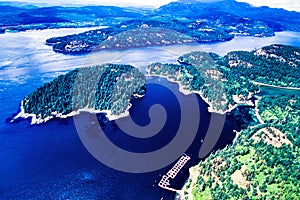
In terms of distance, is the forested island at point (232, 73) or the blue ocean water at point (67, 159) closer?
the blue ocean water at point (67, 159)

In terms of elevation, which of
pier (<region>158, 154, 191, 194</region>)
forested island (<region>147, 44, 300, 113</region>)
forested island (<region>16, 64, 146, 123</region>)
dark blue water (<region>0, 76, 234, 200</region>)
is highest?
forested island (<region>147, 44, 300, 113</region>)

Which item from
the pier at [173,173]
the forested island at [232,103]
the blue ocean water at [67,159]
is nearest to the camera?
the forested island at [232,103]

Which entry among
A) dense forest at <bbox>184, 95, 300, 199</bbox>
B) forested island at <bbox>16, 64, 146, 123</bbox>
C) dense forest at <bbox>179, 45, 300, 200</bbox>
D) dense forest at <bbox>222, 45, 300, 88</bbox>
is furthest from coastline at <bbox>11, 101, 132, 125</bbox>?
dense forest at <bbox>222, 45, 300, 88</bbox>

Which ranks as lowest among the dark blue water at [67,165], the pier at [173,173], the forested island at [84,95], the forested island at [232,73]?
the dark blue water at [67,165]

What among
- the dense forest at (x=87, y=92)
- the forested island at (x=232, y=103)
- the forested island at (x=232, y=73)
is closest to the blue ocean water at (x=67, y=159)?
the dense forest at (x=87, y=92)

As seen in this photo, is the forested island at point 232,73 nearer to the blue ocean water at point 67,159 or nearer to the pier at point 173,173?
the blue ocean water at point 67,159

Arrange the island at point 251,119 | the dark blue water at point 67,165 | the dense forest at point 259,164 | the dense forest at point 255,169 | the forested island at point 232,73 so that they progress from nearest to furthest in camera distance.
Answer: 1. the dense forest at point 255,169
2. the dense forest at point 259,164
3. the island at point 251,119
4. the dark blue water at point 67,165
5. the forested island at point 232,73

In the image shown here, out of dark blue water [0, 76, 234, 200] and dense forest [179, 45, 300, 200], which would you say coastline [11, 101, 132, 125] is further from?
dense forest [179, 45, 300, 200]
